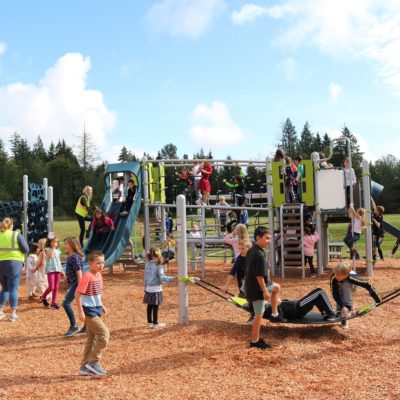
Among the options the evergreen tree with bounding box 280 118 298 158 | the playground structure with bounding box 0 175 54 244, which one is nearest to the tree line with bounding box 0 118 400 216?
the evergreen tree with bounding box 280 118 298 158

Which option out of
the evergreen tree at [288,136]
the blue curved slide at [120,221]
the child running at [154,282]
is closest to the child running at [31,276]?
the blue curved slide at [120,221]

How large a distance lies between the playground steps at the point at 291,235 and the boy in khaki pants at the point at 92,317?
7.83 meters

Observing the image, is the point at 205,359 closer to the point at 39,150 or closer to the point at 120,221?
the point at 120,221

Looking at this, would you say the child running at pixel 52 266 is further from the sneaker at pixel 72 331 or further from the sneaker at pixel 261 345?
the sneaker at pixel 261 345

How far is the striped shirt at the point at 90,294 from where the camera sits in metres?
5.85

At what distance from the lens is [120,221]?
1452 centimetres

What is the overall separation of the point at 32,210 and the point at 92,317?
10.8m

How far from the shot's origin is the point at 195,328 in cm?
778

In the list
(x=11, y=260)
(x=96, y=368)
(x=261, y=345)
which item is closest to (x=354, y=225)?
(x=261, y=345)

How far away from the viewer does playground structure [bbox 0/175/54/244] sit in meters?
15.6

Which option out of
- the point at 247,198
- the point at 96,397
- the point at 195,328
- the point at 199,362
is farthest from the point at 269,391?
the point at 247,198

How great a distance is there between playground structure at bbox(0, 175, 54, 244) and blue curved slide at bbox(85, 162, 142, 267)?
1.84 meters

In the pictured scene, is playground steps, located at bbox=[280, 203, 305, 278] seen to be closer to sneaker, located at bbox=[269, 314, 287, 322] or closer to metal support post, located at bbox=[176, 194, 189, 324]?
metal support post, located at bbox=[176, 194, 189, 324]

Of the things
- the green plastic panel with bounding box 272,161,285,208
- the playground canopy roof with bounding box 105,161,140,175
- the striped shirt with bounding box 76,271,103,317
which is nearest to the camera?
the striped shirt with bounding box 76,271,103,317
